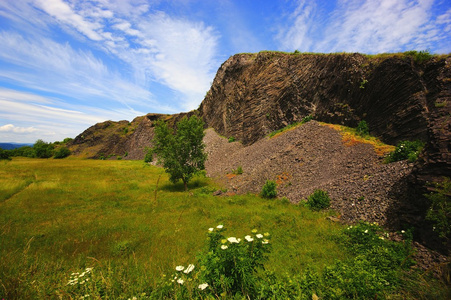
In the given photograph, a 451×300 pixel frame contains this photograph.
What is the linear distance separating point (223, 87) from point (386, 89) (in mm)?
34542

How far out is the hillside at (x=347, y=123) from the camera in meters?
8.11

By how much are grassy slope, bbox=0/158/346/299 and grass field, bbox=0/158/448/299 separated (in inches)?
1.5

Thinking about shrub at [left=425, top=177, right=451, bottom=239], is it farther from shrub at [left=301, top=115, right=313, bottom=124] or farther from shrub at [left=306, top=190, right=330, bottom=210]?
shrub at [left=301, top=115, right=313, bottom=124]

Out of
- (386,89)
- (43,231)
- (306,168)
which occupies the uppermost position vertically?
(386,89)

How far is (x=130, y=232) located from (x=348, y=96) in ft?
79.5

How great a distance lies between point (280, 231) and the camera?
9203mm

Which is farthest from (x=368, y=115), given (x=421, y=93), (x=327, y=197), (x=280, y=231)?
(x=280, y=231)

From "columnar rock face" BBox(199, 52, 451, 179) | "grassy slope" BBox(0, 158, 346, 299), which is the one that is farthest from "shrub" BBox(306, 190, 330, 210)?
"columnar rock face" BBox(199, 52, 451, 179)

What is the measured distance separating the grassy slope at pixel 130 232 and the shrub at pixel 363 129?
36.8ft

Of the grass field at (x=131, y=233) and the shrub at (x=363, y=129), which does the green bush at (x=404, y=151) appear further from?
the grass field at (x=131, y=233)

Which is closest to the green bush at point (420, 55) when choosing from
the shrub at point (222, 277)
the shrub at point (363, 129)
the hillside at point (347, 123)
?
the hillside at point (347, 123)

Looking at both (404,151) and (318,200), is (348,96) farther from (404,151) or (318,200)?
(318,200)

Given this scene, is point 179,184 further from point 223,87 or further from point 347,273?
point 223,87

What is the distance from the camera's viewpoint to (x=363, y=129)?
16.8 meters
